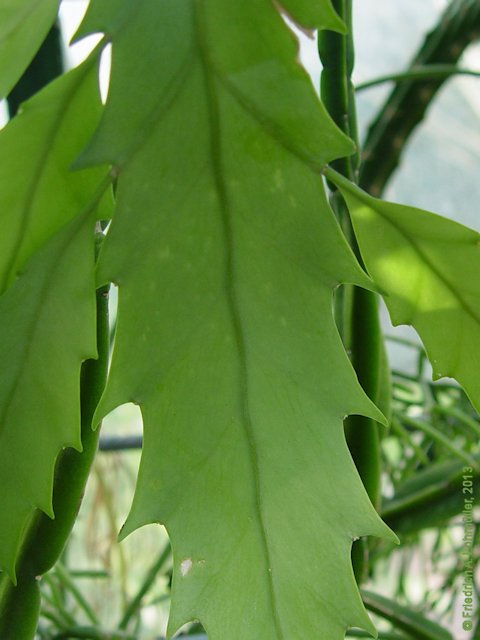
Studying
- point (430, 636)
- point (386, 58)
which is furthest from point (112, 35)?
point (386, 58)

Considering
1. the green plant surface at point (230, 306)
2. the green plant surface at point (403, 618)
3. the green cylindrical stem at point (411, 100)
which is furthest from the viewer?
the green cylindrical stem at point (411, 100)

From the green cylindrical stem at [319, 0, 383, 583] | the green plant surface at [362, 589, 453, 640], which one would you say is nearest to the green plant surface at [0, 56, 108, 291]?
the green cylindrical stem at [319, 0, 383, 583]

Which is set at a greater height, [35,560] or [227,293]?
[227,293]

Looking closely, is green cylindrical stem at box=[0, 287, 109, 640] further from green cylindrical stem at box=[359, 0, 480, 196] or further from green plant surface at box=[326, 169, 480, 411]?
green cylindrical stem at box=[359, 0, 480, 196]

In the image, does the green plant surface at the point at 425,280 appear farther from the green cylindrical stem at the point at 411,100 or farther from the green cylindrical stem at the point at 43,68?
the green cylindrical stem at the point at 43,68

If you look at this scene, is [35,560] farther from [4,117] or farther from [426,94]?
[4,117]

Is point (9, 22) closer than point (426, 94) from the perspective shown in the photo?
Yes

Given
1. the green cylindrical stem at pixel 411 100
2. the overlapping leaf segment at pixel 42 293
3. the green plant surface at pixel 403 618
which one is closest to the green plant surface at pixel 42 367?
the overlapping leaf segment at pixel 42 293
